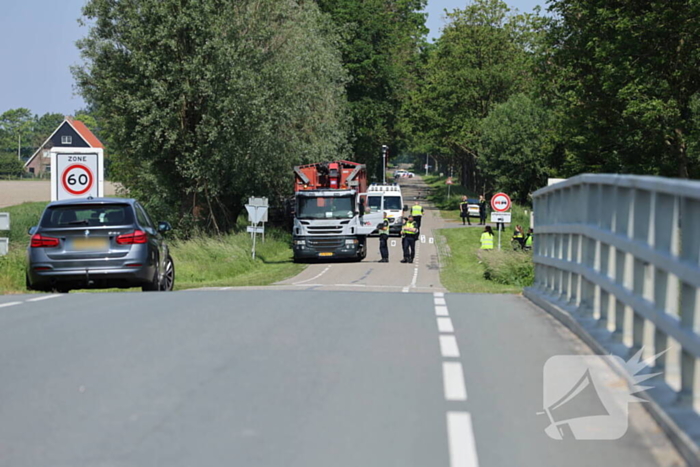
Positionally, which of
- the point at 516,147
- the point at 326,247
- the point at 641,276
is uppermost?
the point at 516,147

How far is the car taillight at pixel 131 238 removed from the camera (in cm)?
1386

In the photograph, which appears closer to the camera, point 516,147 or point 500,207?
point 500,207

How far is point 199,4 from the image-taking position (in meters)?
33.9

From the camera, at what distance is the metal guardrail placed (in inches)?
203

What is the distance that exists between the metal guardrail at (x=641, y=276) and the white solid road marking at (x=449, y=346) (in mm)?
1116

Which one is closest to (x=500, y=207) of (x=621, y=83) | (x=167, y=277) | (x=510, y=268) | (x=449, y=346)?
(x=621, y=83)

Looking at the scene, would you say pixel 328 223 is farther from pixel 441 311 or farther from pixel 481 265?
pixel 441 311

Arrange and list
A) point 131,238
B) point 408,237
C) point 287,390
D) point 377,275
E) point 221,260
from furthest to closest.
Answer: point 408,237
point 221,260
point 377,275
point 131,238
point 287,390

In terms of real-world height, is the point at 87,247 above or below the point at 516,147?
below

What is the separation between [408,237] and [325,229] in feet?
11.1

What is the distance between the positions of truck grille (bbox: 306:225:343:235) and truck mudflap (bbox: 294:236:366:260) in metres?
0.20

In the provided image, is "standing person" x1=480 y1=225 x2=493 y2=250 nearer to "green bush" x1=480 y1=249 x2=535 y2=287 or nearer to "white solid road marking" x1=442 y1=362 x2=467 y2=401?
"green bush" x1=480 y1=249 x2=535 y2=287

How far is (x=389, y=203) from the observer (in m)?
49.6

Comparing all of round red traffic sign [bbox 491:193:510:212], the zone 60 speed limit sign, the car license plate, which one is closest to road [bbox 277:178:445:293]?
round red traffic sign [bbox 491:193:510:212]
